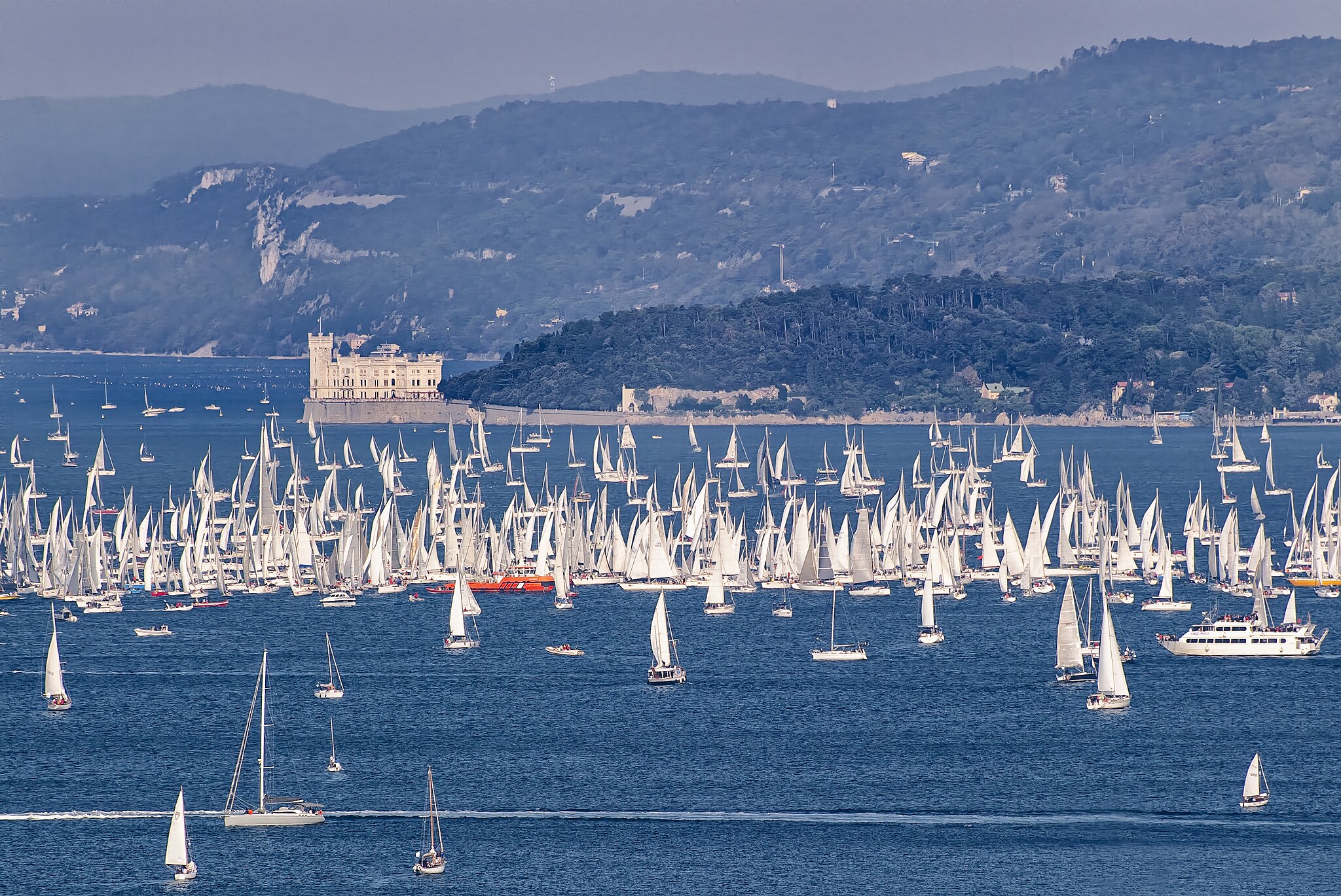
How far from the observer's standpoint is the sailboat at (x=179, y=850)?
5988cm

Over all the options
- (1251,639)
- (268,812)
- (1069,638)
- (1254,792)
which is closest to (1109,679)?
(1069,638)

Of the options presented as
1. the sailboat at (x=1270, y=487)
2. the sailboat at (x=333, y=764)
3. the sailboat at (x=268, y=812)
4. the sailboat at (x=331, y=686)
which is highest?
the sailboat at (x=1270, y=487)

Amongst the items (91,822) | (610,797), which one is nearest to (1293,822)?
(610,797)

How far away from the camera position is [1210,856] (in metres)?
62.9

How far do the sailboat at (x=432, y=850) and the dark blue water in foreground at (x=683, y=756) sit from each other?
43 cm

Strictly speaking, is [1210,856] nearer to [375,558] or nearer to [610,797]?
[610,797]

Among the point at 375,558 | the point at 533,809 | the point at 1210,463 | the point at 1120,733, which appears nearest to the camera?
the point at 533,809

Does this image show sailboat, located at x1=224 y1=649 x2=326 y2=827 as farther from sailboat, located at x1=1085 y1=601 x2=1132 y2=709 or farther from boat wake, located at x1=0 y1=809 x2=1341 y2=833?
sailboat, located at x1=1085 y1=601 x2=1132 y2=709

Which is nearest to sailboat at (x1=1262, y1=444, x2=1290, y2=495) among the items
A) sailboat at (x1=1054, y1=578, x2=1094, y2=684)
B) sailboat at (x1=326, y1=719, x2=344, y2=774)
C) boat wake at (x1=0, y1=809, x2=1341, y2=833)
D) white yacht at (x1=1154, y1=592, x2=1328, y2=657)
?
white yacht at (x1=1154, y1=592, x2=1328, y2=657)

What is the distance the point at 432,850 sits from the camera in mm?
62219

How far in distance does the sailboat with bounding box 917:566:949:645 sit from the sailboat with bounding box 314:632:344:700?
23054mm

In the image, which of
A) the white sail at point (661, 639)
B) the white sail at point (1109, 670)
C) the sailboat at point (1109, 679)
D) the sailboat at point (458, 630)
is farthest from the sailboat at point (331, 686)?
the white sail at point (1109, 670)

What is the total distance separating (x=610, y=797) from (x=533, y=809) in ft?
8.39

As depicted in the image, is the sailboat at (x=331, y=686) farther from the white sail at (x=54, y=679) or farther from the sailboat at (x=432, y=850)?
the sailboat at (x=432, y=850)
